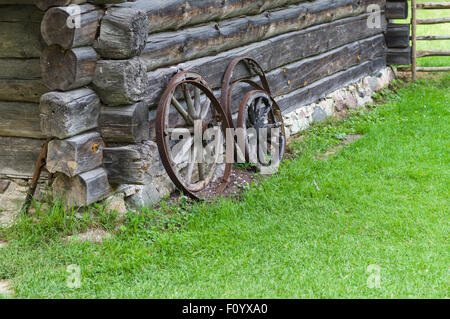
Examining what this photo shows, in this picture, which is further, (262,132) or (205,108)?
(262,132)

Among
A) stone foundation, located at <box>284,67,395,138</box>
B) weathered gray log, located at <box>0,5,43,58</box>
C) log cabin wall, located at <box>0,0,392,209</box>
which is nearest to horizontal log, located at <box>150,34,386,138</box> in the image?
stone foundation, located at <box>284,67,395,138</box>

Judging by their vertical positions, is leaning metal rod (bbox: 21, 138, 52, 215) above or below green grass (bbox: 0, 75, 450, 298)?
above

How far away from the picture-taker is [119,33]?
4605 mm

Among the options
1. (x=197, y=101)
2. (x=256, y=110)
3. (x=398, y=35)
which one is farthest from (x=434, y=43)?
(x=197, y=101)

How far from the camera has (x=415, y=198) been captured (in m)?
5.61

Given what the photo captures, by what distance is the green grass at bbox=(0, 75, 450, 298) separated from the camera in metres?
3.93

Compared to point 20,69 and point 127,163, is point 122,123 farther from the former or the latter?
point 20,69

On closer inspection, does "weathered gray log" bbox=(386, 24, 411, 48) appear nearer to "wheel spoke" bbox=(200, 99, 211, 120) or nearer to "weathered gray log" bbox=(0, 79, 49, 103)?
"wheel spoke" bbox=(200, 99, 211, 120)

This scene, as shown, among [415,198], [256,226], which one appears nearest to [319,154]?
[415,198]

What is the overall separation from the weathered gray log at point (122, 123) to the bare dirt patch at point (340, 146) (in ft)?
9.15

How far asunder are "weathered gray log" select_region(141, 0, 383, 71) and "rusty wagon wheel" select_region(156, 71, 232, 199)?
0.24 m

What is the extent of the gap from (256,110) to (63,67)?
8.44 feet

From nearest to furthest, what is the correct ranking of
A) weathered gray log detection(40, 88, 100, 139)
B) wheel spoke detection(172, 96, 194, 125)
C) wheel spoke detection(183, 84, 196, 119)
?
weathered gray log detection(40, 88, 100, 139), wheel spoke detection(172, 96, 194, 125), wheel spoke detection(183, 84, 196, 119)
